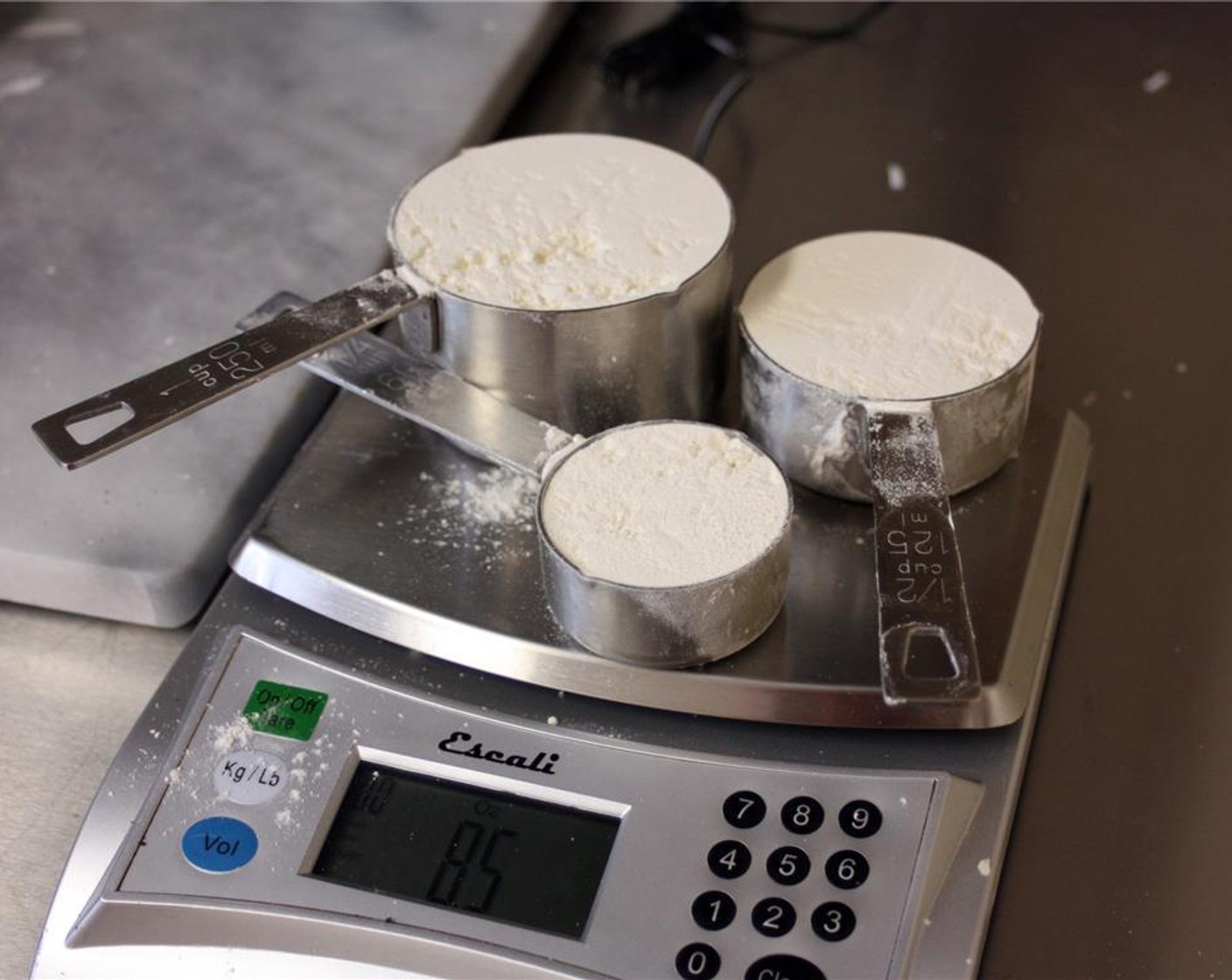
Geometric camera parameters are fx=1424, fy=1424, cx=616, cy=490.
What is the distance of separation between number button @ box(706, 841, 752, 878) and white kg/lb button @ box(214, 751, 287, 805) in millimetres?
158

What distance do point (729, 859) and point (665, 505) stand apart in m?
0.13

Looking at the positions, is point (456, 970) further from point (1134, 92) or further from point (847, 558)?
point (1134, 92)

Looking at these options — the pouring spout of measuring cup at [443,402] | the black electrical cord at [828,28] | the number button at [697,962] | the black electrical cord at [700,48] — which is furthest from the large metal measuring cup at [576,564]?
the black electrical cord at [828,28]

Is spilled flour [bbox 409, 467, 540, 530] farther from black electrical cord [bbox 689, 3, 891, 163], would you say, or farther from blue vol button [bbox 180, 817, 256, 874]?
black electrical cord [bbox 689, 3, 891, 163]

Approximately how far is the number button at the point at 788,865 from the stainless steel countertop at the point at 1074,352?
2.7 inches

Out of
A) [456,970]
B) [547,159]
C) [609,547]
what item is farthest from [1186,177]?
[456,970]

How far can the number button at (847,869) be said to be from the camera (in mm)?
476

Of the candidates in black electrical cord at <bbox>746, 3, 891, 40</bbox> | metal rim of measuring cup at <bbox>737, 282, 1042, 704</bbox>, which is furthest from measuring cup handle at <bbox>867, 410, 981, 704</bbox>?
black electrical cord at <bbox>746, 3, 891, 40</bbox>

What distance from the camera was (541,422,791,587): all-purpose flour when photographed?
19.5 inches

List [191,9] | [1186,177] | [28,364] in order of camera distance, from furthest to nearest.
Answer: [191,9] < [1186,177] < [28,364]

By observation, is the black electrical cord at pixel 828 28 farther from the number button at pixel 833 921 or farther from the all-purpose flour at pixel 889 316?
the number button at pixel 833 921

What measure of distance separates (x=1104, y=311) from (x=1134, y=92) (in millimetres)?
237

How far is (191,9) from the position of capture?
3.05ft

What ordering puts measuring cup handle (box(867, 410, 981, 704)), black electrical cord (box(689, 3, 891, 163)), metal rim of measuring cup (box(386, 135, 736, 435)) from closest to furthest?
measuring cup handle (box(867, 410, 981, 704)), metal rim of measuring cup (box(386, 135, 736, 435)), black electrical cord (box(689, 3, 891, 163))
